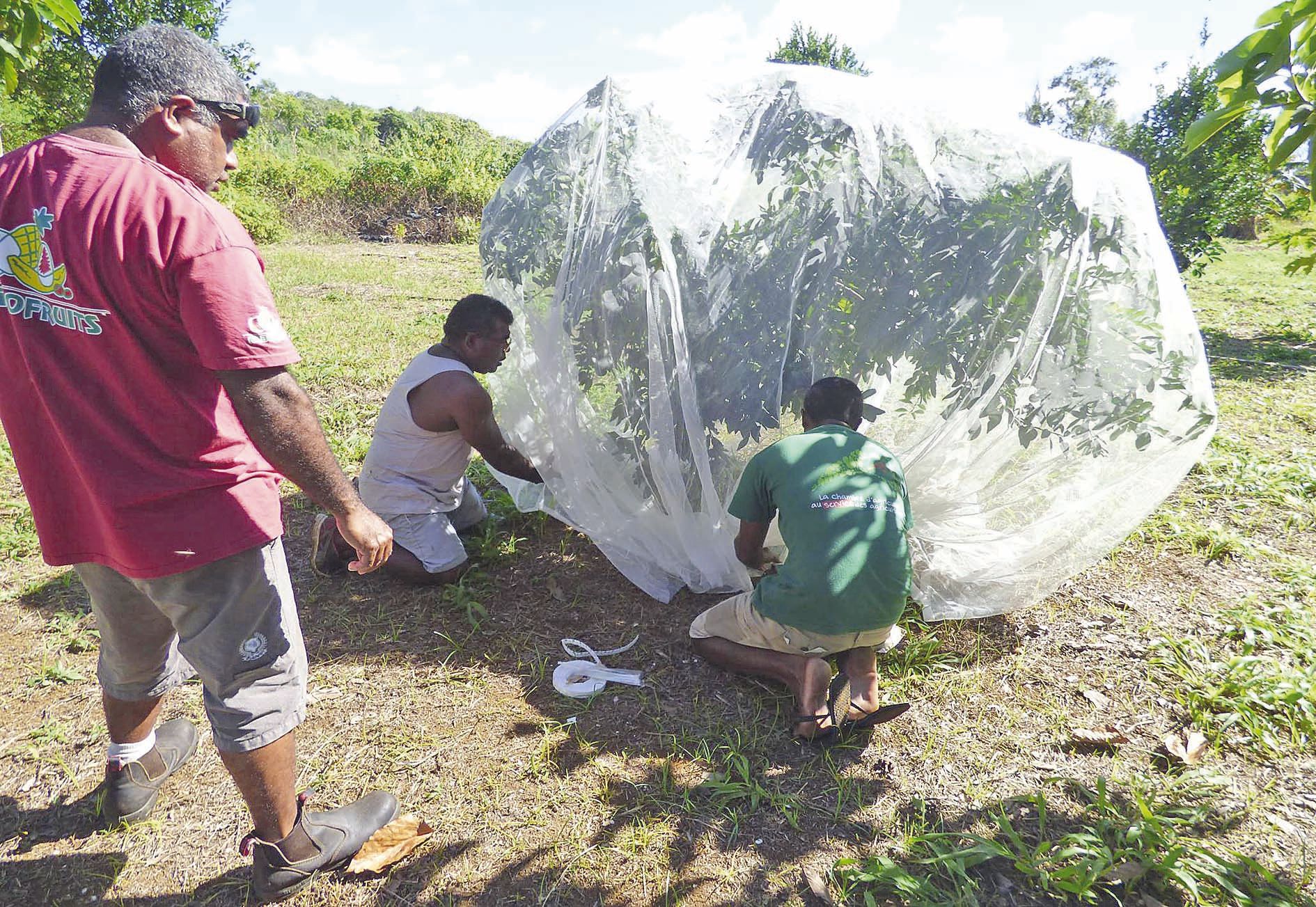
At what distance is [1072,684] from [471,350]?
9.22 ft

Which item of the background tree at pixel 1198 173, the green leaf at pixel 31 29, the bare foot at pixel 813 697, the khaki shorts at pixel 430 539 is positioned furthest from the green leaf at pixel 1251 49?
the background tree at pixel 1198 173

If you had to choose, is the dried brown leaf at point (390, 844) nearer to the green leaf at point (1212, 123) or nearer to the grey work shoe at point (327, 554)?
the grey work shoe at point (327, 554)

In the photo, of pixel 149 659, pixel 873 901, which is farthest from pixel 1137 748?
pixel 149 659

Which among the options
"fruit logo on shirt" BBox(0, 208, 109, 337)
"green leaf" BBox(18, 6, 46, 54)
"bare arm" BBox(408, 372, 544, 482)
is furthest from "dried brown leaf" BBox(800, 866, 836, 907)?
"green leaf" BBox(18, 6, 46, 54)

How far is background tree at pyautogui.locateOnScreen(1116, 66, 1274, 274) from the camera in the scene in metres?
7.61

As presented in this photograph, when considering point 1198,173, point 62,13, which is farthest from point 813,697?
point 1198,173

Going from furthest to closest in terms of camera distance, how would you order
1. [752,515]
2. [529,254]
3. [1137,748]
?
[529,254] < [752,515] < [1137,748]

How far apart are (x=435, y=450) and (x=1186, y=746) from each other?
313cm

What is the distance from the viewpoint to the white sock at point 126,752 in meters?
2.29

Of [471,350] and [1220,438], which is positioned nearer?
[471,350]

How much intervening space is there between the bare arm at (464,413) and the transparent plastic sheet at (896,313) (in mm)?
409

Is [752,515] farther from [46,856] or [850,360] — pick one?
[46,856]

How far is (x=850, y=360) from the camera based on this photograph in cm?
325

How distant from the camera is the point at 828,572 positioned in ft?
8.60
